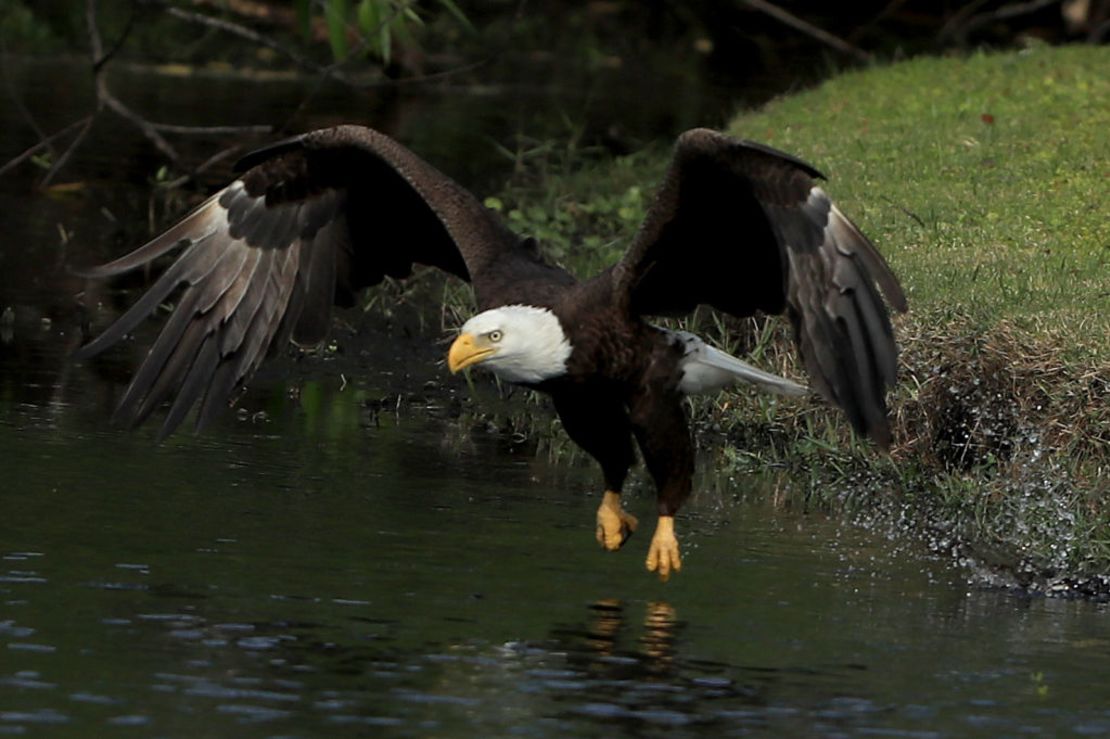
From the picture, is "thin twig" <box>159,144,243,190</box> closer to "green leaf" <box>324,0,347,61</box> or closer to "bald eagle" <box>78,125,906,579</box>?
"green leaf" <box>324,0,347,61</box>

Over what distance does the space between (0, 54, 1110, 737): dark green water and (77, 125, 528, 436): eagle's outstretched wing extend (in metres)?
0.49

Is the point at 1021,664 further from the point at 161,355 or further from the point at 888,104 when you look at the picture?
the point at 888,104

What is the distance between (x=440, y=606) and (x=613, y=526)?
0.97m

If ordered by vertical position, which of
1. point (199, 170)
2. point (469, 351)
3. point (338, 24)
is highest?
point (338, 24)

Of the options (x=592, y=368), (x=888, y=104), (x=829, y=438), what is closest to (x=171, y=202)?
(x=888, y=104)

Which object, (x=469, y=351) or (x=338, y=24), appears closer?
(x=469, y=351)

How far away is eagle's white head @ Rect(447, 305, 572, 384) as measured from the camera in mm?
6973

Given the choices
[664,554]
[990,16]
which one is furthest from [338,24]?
[990,16]

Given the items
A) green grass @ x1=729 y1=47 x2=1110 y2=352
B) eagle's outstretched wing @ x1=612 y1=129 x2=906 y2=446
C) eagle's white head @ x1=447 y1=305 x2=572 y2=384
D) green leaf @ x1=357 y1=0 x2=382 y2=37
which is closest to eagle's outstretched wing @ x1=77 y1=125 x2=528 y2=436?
eagle's white head @ x1=447 y1=305 x2=572 y2=384

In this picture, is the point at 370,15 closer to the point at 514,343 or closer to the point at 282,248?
the point at 282,248

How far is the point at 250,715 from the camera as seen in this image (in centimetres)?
560

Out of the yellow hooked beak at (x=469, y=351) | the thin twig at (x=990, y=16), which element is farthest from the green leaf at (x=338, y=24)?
the thin twig at (x=990, y=16)

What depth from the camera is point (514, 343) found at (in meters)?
6.98

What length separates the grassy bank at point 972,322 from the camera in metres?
7.59
